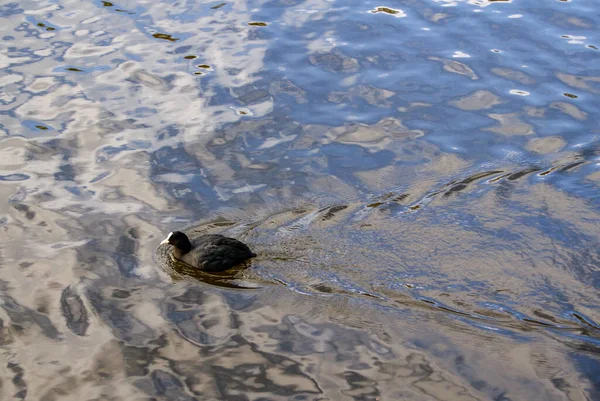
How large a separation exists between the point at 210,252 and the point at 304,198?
→ 1.58 meters

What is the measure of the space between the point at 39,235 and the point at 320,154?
3389 millimetres

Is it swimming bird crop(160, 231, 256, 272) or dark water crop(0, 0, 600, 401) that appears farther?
swimming bird crop(160, 231, 256, 272)

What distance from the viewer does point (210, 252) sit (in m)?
7.71

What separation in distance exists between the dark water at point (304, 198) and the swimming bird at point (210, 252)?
0.14m

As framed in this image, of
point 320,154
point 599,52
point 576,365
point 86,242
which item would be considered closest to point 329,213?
point 320,154

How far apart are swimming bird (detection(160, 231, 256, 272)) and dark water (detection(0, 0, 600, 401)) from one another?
0.14 metres

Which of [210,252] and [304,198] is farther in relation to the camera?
[304,198]

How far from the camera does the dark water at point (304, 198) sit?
→ 6.46 m

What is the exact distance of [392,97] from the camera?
11.3 meters

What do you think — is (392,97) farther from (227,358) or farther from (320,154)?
(227,358)

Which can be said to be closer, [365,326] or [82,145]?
[365,326]

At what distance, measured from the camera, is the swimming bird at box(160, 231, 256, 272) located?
7695mm

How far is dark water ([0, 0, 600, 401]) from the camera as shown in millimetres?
6465

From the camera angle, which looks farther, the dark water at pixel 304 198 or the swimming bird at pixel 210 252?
the swimming bird at pixel 210 252
